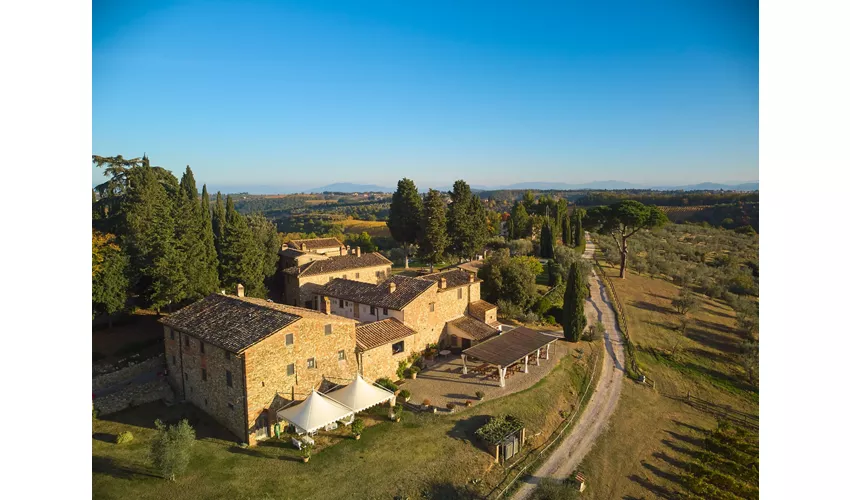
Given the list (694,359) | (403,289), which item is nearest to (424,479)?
(403,289)

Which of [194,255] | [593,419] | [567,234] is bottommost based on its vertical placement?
[593,419]

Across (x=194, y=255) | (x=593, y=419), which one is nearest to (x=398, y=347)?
(x=593, y=419)

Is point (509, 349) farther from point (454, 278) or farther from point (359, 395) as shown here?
point (359, 395)

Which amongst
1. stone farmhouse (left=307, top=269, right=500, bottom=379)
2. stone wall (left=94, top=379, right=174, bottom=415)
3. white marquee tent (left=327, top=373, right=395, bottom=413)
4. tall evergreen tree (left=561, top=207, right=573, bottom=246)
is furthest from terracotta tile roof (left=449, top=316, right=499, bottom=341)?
tall evergreen tree (left=561, top=207, right=573, bottom=246)

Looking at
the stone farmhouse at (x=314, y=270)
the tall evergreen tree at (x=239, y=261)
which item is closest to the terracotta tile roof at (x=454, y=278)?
the stone farmhouse at (x=314, y=270)

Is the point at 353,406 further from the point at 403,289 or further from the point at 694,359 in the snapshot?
the point at 694,359
